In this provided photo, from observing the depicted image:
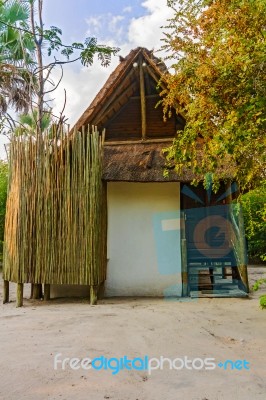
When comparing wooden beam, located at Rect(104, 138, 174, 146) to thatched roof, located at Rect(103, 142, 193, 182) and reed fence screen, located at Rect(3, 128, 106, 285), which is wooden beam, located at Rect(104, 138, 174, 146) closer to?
thatched roof, located at Rect(103, 142, 193, 182)

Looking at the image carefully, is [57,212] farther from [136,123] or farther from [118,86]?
[118,86]

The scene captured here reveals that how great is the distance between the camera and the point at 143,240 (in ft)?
21.9

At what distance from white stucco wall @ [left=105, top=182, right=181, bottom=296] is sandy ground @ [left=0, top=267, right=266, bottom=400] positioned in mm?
794

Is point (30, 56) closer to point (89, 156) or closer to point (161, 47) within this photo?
point (89, 156)

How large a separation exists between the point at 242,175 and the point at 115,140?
12.1 ft

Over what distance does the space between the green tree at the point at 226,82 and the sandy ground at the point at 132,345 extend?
5.72 feet

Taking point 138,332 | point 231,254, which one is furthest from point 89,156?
point 231,254

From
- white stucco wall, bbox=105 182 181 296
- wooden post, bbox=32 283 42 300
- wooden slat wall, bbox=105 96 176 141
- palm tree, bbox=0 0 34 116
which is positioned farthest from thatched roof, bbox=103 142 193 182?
palm tree, bbox=0 0 34 116

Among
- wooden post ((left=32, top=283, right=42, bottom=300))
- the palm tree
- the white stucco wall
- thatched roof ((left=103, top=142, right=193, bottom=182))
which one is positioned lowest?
wooden post ((left=32, top=283, right=42, bottom=300))

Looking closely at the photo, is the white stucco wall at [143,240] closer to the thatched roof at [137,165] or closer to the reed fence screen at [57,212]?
the thatched roof at [137,165]

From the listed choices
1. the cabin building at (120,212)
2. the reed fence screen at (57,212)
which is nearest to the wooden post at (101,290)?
the cabin building at (120,212)

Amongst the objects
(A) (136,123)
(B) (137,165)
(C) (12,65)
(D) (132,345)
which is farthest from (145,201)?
(C) (12,65)

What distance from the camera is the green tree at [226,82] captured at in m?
3.07

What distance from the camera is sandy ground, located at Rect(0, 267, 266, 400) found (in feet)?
7.83
